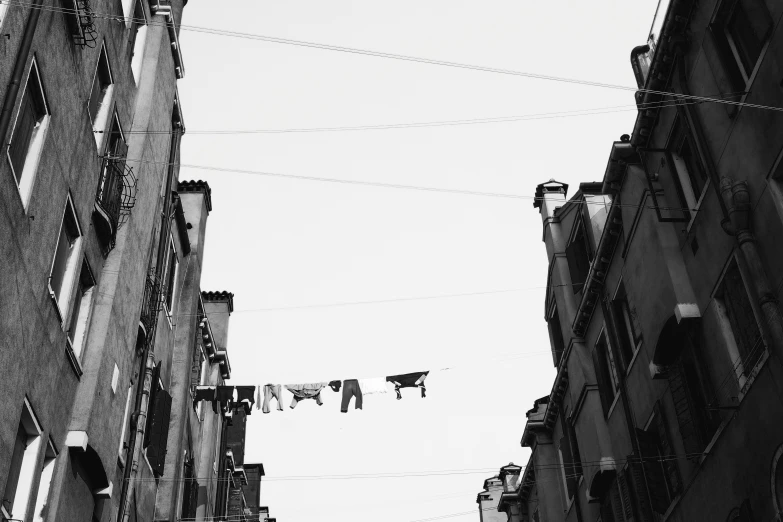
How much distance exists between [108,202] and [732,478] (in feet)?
44.9

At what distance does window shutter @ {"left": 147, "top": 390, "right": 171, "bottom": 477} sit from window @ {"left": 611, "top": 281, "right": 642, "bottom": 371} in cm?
1237

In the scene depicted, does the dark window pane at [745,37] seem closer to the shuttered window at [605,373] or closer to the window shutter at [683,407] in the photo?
the window shutter at [683,407]

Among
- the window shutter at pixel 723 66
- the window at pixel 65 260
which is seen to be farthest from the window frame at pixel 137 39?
the window shutter at pixel 723 66

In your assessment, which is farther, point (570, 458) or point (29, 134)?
point (570, 458)

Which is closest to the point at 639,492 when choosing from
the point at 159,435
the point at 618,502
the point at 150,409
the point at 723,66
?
the point at 618,502

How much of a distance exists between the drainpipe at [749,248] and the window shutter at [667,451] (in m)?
5.60

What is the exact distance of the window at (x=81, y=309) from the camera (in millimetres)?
17594

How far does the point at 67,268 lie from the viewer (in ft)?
55.6

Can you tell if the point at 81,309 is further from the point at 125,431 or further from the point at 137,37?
the point at 137,37

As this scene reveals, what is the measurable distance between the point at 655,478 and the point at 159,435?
42.2 ft

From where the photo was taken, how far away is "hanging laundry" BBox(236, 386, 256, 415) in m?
23.7

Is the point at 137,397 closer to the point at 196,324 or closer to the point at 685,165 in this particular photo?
the point at 196,324

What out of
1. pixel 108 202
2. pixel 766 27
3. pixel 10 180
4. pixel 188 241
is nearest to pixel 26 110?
pixel 10 180

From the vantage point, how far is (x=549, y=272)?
1165 inches
